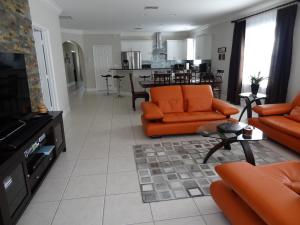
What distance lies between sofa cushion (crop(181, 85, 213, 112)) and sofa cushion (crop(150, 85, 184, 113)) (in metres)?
0.10

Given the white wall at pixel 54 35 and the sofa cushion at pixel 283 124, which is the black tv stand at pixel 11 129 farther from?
the sofa cushion at pixel 283 124

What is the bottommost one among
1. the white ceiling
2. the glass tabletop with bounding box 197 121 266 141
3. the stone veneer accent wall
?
the glass tabletop with bounding box 197 121 266 141

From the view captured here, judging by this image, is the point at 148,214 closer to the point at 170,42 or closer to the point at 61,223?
the point at 61,223

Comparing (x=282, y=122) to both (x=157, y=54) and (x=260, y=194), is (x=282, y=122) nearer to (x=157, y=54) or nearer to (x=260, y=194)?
(x=260, y=194)

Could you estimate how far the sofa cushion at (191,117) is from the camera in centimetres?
364

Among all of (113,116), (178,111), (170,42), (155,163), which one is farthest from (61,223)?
(170,42)

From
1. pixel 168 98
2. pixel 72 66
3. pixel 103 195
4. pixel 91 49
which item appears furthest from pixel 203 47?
pixel 72 66

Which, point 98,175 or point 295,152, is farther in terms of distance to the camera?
point 295,152

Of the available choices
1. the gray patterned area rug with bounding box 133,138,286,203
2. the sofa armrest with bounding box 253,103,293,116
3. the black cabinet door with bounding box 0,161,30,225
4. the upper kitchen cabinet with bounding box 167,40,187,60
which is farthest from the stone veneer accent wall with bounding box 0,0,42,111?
the upper kitchen cabinet with bounding box 167,40,187,60

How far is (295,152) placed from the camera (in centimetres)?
305

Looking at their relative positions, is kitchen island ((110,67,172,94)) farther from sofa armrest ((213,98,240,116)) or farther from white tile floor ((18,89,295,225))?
white tile floor ((18,89,295,225))

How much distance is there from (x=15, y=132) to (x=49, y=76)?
2642 millimetres

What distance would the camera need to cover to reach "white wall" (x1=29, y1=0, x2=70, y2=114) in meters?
3.89

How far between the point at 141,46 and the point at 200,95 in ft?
20.2
